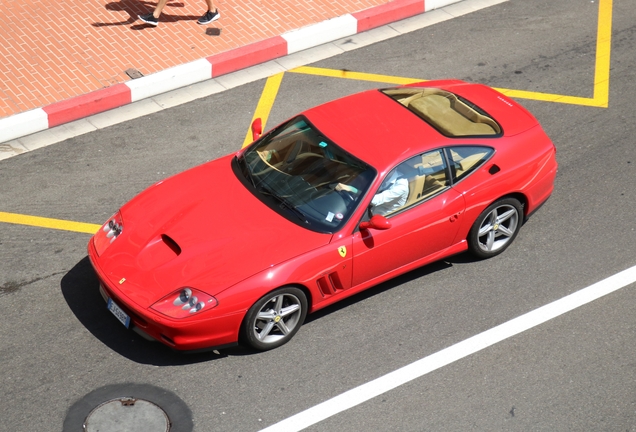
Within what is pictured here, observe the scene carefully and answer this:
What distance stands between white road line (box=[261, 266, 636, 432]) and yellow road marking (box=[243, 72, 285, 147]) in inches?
146

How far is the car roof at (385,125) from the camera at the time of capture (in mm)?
7523

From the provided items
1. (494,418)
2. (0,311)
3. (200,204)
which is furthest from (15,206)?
(494,418)

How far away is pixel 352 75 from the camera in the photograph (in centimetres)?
1098

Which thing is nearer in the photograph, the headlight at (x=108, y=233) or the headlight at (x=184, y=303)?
the headlight at (x=184, y=303)

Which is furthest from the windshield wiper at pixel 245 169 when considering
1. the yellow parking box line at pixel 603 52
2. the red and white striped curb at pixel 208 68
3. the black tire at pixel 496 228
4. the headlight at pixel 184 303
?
the yellow parking box line at pixel 603 52

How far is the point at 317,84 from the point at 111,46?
2.69 metres

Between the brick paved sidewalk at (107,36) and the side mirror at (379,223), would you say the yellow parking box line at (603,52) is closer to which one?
the brick paved sidewalk at (107,36)

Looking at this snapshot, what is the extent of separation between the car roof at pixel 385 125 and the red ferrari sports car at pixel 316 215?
0.02m

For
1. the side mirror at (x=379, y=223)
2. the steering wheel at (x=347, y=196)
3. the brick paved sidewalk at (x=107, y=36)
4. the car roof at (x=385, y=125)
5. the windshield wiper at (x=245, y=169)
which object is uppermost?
the car roof at (x=385, y=125)

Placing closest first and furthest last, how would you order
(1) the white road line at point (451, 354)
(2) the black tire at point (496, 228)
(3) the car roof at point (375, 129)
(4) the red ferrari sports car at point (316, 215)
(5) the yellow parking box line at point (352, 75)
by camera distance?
1. (1) the white road line at point (451, 354)
2. (4) the red ferrari sports car at point (316, 215)
3. (3) the car roof at point (375, 129)
4. (2) the black tire at point (496, 228)
5. (5) the yellow parking box line at point (352, 75)

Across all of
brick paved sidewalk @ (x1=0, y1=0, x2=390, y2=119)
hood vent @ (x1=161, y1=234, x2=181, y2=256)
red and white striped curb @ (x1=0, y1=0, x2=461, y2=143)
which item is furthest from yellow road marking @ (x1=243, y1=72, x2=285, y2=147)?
hood vent @ (x1=161, y1=234, x2=181, y2=256)

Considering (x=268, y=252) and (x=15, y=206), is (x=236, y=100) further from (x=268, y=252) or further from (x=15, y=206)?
(x=268, y=252)

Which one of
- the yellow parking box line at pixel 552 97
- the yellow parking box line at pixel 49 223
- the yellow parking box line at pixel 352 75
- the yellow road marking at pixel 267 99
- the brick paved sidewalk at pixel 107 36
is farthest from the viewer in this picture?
the yellow parking box line at pixel 352 75

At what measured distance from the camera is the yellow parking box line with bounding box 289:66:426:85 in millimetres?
10844
